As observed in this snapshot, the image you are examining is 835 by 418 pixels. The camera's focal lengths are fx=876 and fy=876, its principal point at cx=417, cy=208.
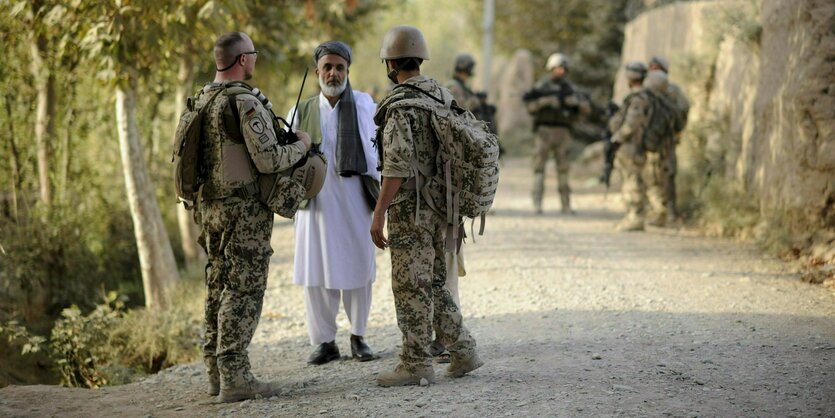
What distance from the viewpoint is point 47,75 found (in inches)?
328

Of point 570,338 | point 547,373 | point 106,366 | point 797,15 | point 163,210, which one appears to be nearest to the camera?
point 547,373

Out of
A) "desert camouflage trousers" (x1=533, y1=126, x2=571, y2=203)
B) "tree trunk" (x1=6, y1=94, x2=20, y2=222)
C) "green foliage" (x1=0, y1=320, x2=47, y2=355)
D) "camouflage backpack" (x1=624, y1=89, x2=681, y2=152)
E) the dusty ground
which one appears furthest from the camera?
"desert camouflage trousers" (x1=533, y1=126, x2=571, y2=203)

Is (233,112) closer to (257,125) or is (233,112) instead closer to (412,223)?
(257,125)

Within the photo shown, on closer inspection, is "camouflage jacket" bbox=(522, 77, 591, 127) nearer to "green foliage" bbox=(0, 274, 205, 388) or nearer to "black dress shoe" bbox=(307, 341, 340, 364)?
"green foliage" bbox=(0, 274, 205, 388)

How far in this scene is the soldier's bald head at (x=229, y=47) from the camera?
4.54m

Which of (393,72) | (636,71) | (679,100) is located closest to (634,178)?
(679,100)

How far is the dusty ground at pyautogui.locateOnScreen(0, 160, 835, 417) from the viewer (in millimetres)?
4336

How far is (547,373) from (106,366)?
3.48 meters

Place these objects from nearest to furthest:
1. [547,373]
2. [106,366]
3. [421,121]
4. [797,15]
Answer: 1. [421,121]
2. [547,373]
3. [106,366]
4. [797,15]

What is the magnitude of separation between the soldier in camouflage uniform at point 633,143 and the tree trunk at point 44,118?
619 cm

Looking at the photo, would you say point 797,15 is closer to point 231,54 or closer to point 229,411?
point 231,54

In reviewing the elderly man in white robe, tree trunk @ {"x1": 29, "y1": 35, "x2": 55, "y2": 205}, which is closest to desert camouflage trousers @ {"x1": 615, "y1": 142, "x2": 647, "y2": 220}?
the elderly man in white robe

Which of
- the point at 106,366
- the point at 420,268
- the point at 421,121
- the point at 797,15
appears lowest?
the point at 106,366

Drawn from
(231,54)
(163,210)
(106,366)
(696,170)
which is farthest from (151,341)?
(696,170)
